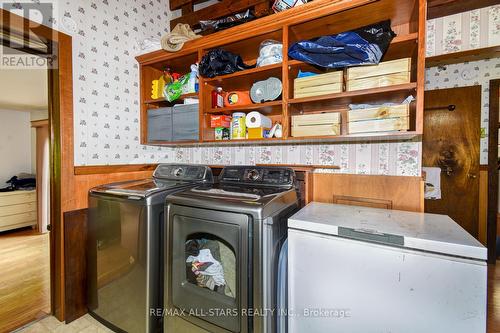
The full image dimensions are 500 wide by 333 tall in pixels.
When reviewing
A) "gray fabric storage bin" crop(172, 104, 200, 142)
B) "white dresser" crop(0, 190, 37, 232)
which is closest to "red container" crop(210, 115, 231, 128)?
"gray fabric storage bin" crop(172, 104, 200, 142)

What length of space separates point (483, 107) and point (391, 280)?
9.28 feet

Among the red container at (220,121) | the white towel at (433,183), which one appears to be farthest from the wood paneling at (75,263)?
the white towel at (433,183)

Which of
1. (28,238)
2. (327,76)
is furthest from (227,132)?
(28,238)

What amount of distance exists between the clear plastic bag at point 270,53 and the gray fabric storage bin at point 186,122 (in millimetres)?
595

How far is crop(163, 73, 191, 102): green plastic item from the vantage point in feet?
6.12

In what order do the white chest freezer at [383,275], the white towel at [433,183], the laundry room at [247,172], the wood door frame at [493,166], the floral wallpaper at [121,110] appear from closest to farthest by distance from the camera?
1. the white chest freezer at [383,275]
2. the laundry room at [247,172]
3. the floral wallpaper at [121,110]
4. the wood door frame at [493,166]
5. the white towel at [433,183]

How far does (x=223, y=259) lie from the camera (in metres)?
1.25

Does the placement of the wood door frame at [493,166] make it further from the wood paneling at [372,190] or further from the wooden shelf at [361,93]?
the wooden shelf at [361,93]

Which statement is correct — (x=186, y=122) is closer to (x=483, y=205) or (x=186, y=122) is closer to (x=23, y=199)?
(x=483, y=205)

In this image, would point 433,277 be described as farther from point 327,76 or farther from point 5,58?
point 5,58

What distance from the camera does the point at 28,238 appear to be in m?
3.66

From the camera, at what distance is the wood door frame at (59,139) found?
1.56 metres

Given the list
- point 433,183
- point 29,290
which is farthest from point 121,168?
point 433,183

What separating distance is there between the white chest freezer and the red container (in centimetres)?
93
